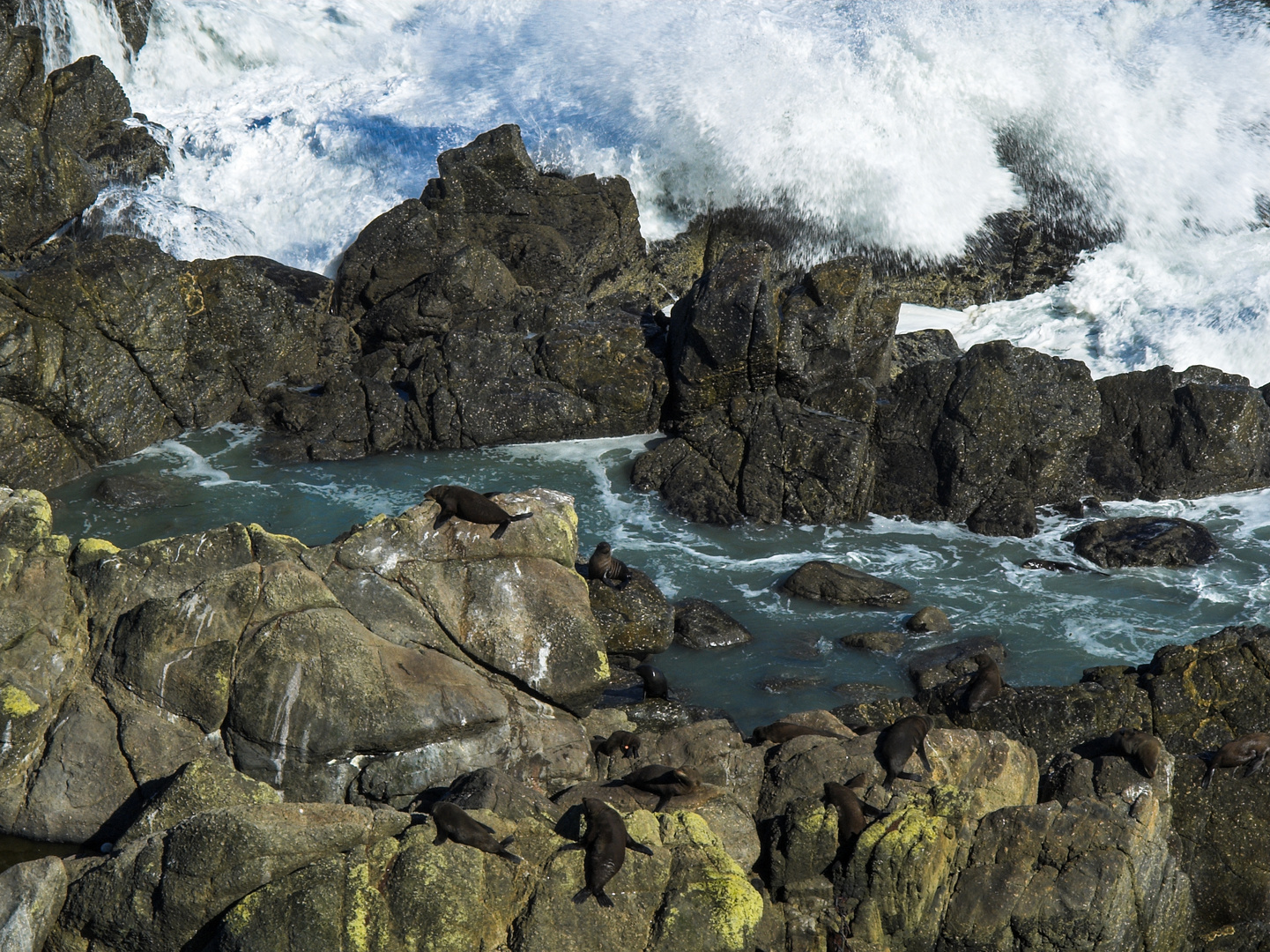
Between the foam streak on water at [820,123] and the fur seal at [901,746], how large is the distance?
17.6 m

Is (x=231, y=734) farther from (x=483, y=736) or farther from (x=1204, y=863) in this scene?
(x=1204, y=863)

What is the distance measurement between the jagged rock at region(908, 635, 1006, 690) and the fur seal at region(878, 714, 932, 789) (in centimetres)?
380

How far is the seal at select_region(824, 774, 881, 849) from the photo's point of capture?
8633 mm

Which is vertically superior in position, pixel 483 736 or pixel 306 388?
A: pixel 306 388

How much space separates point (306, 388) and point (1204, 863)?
656 inches

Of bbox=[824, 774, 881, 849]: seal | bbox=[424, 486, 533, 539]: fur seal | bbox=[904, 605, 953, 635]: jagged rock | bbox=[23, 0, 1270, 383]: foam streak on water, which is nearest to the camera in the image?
bbox=[824, 774, 881, 849]: seal

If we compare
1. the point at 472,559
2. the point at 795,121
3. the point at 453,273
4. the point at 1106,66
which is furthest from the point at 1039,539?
the point at 1106,66

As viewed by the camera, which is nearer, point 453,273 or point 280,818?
point 280,818

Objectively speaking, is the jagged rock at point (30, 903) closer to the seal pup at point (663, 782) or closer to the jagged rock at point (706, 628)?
the seal pup at point (663, 782)

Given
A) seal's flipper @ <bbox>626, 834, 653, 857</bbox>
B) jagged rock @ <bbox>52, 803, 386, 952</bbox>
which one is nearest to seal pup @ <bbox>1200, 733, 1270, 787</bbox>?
seal's flipper @ <bbox>626, 834, 653, 857</bbox>

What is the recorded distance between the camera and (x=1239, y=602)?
15.8m

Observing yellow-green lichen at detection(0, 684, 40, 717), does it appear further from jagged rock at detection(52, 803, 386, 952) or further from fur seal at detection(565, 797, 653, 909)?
fur seal at detection(565, 797, 653, 909)

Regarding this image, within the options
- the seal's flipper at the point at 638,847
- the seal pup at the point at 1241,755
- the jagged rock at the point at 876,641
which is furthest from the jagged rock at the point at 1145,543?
the seal's flipper at the point at 638,847

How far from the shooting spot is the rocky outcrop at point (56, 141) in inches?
868
